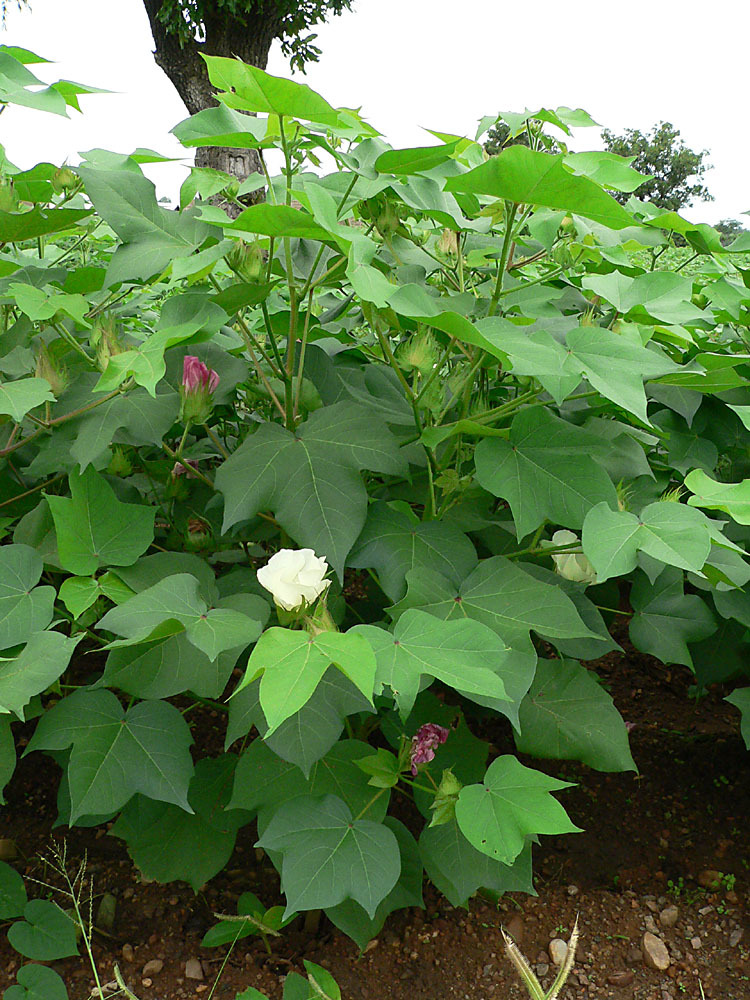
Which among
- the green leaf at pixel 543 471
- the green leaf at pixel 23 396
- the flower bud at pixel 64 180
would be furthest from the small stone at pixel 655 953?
the flower bud at pixel 64 180

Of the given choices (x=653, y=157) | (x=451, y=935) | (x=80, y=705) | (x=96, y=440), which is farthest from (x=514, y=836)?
(x=653, y=157)

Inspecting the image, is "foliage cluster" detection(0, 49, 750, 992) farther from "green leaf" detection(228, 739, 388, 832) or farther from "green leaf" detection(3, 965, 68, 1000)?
"green leaf" detection(3, 965, 68, 1000)

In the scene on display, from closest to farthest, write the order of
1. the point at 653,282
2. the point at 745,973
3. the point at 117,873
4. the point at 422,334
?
the point at 422,334, the point at 653,282, the point at 745,973, the point at 117,873

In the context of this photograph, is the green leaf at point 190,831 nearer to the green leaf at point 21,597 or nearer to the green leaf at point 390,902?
the green leaf at point 390,902

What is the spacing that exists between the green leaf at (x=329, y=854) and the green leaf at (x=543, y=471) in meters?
0.44

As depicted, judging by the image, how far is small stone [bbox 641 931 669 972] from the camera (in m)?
1.26

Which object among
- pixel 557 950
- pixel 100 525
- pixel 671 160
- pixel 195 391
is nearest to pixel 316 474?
pixel 195 391

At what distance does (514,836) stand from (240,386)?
800 millimetres

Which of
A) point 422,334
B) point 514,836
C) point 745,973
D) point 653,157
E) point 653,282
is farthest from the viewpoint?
point 653,157

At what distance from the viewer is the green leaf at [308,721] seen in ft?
3.05

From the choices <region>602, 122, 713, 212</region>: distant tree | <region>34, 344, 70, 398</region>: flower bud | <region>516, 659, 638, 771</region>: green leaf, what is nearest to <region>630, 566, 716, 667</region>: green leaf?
<region>516, 659, 638, 771</region>: green leaf

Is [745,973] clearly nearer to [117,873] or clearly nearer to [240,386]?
[117,873]

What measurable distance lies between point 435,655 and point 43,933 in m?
0.84

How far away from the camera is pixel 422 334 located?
1021 millimetres
